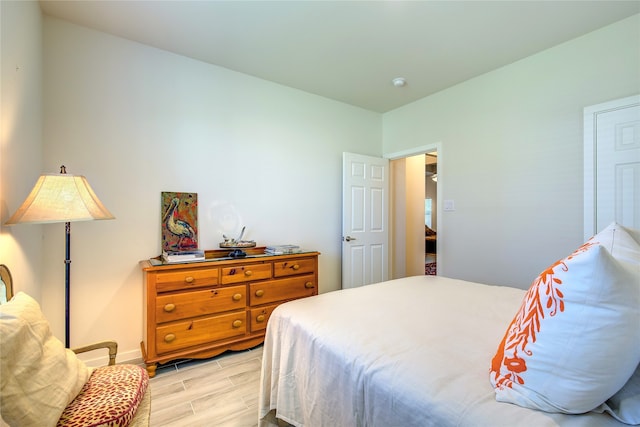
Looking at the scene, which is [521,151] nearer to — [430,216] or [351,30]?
[351,30]

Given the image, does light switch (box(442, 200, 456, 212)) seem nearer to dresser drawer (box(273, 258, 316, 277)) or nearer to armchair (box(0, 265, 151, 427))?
dresser drawer (box(273, 258, 316, 277))

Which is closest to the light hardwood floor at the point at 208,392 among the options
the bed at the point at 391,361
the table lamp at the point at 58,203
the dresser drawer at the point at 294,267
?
the bed at the point at 391,361

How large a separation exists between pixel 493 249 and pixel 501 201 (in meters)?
0.49

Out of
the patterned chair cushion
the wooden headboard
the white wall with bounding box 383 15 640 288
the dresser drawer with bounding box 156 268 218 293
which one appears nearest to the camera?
the patterned chair cushion

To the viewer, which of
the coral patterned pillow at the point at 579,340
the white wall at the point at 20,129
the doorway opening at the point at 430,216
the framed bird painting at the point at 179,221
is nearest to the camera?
the coral patterned pillow at the point at 579,340

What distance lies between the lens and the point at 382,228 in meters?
3.91

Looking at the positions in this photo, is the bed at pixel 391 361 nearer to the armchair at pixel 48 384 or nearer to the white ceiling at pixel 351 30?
the armchair at pixel 48 384

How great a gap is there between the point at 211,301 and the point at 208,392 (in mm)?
645

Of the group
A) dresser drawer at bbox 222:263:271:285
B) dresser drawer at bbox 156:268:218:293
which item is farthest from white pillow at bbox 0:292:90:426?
dresser drawer at bbox 222:263:271:285

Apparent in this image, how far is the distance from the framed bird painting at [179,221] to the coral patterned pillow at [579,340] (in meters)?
2.51

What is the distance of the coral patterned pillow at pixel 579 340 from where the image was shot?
64 centimetres

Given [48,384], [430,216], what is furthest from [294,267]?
[430,216]

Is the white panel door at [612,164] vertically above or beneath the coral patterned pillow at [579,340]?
above

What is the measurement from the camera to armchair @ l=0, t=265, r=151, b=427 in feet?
2.76
